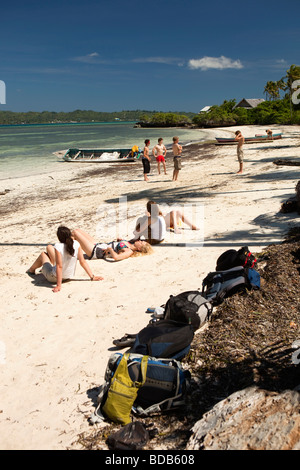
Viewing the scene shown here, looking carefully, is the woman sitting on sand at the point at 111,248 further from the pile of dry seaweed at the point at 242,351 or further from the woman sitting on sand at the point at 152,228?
the pile of dry seaweed at the point at 242,351

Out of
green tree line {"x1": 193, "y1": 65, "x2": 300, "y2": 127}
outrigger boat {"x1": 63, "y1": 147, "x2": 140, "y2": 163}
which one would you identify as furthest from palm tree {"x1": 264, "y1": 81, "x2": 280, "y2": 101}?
outrigger boat {"x1": 63, "y1": 147, "x2": 140, "y2": 163}

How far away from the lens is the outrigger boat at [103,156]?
24984 millimetres

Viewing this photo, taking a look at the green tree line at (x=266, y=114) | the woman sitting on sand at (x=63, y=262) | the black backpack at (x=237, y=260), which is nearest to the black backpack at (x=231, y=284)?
the black backpack at (x=237, y=260)

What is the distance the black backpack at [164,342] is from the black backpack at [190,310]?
0.68 ft

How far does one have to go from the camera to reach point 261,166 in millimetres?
16031

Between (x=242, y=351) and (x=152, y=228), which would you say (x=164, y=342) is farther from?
(x=152, y=228)

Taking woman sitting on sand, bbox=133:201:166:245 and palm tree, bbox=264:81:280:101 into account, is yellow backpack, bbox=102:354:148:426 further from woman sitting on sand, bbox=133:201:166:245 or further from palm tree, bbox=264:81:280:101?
palm tree, bbox=264:81:280:101

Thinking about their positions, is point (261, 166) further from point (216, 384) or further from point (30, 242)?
point (216, 384)

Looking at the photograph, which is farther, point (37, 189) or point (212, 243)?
point (37, 189)

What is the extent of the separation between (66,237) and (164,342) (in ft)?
10.1

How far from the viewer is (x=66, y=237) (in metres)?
6.19

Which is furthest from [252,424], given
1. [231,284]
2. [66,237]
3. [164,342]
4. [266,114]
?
[266,114]
